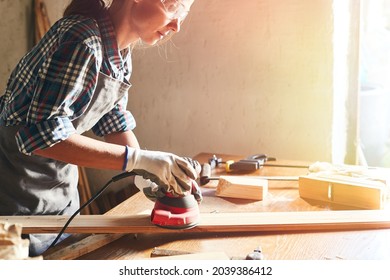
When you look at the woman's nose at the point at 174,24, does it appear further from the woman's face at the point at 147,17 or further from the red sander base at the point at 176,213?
the red sander base at the point at 176,213

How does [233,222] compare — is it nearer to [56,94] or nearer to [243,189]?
[243,189]

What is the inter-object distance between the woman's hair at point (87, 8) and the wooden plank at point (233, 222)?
0.53 m

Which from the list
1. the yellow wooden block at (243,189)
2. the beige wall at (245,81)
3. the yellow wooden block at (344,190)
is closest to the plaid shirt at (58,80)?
the yellow wooden block at (243,189)

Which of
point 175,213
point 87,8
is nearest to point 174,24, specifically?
point 87,8

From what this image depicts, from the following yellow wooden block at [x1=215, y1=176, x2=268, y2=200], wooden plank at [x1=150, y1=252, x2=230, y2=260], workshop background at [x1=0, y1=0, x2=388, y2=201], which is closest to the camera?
wooden plank at [x1=150, y1=252, x2=230, y2=260]

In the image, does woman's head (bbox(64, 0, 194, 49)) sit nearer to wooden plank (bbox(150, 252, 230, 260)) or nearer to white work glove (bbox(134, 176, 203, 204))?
white work glove (bbox(134, 176, 203, 204))

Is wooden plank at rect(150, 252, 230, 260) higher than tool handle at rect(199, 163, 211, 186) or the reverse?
the reverse

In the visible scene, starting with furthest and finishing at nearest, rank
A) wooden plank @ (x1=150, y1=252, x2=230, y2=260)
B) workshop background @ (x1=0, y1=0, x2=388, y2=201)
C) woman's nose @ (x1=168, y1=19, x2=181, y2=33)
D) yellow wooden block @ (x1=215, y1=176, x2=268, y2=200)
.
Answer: workshop background @ (x1=0, y1=0, x2=388, y2=201), yellow wooden block @ (x1=215, y1=176, x2=268, y2=200), woman's nose @ (x1=168, y1=19, x2=181, y2=33), wooden plank @ (x1=150, y1=252, x2=230, y2=260)

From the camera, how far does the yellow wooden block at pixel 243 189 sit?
4.89ft

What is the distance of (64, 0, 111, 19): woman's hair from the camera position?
126 cm

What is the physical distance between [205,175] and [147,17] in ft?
1.99

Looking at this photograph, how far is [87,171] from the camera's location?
2.71m

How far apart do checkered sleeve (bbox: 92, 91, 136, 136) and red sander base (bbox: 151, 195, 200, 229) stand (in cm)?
40

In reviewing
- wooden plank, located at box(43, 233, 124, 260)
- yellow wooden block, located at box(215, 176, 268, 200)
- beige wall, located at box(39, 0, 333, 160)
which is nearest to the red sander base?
wooden plank, located at box(43, 233, 124, 260)
